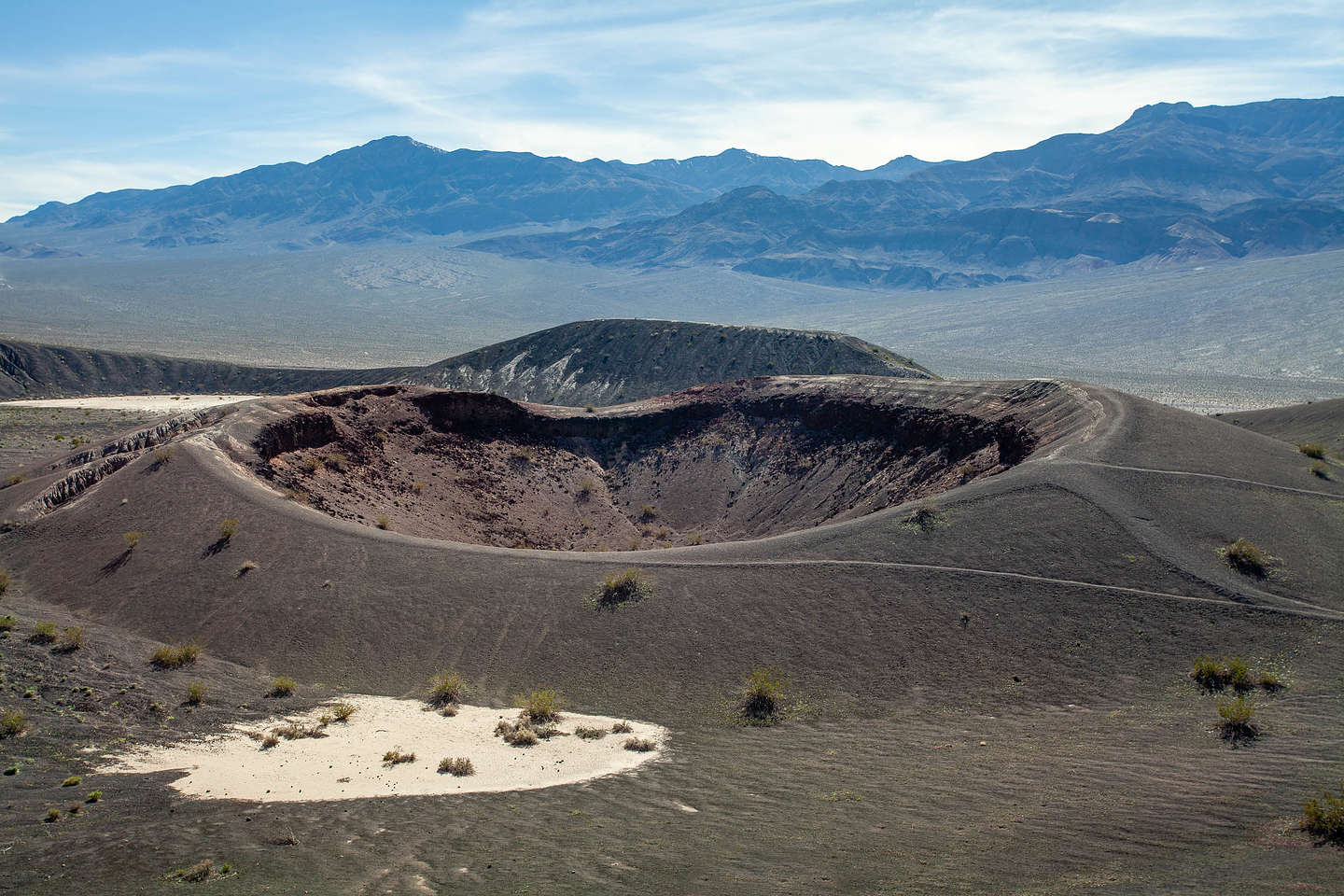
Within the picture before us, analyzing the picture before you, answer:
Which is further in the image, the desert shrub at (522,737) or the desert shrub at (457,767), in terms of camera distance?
the desert shrub at (522,737)

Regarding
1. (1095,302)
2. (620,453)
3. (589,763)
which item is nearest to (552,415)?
(620,453)

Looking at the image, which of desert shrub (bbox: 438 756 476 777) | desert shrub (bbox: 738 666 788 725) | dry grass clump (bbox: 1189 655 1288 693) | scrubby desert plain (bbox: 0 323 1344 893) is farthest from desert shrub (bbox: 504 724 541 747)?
dry grass clump (bbox: 1189 655 1288 693)

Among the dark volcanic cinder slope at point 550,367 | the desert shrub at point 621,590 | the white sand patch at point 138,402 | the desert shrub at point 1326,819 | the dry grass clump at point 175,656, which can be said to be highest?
the dark volcanic cinder slope at point 550,367

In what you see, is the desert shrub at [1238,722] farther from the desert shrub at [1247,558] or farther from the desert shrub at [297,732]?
the desert shrub at [297,732]

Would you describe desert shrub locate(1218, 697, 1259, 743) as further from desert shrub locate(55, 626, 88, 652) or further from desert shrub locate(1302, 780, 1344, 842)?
desert shrub locate(55, 626, 88, 652)

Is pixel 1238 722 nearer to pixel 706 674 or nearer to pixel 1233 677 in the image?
pixel 1233 677

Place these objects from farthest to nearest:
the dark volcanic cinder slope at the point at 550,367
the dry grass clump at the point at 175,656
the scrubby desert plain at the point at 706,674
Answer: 1. the dark volcanic cinder slope at the point at 550,367
2. the dry grass clump at the point at 175,656
3. the scrubby desert plain at the point at 706,674

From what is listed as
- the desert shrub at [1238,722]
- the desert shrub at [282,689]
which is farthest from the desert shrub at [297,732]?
the desert shrub at [1238,722]

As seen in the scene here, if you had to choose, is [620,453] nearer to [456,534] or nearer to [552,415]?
[552,415]

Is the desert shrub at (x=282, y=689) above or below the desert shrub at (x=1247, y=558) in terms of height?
below
